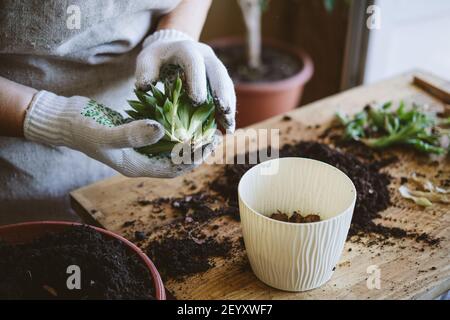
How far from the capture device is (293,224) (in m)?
1.03

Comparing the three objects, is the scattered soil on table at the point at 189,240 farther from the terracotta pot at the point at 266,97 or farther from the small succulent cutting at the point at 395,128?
the terracotta pot at the point at 266,97

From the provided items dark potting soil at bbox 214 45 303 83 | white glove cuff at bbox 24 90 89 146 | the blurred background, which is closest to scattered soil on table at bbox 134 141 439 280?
white glove cuff at bbox 24 90 89 146

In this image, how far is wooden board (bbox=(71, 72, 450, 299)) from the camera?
1.13m

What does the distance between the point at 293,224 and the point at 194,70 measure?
1.45ft

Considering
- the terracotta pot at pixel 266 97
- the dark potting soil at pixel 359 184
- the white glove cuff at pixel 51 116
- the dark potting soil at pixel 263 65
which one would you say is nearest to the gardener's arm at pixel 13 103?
the white glove cuff at pixel 51 116

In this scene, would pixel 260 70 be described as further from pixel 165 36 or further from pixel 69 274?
pixel 69 274

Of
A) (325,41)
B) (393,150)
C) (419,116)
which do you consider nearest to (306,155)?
(393,150)

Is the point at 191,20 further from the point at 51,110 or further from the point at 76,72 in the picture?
the point at 51,110

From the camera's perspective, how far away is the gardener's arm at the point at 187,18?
150 cm

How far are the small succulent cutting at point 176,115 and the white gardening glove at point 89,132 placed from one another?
0.04 metres

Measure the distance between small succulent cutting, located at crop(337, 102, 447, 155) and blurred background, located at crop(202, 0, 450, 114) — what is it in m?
0.63

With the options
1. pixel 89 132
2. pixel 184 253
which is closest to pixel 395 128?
pixel 184 253

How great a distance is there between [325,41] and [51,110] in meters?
1.95

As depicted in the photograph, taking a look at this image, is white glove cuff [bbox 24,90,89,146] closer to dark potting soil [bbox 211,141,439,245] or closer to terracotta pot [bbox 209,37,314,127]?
dark potting soil [bbox 211,141,439,245]
